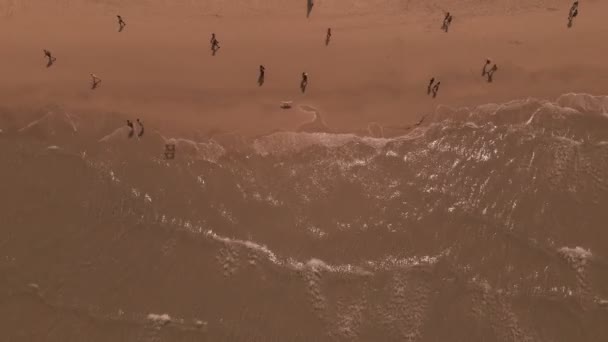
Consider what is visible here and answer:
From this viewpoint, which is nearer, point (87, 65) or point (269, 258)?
point (269, 258)

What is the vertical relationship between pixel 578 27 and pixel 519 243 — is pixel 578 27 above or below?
above

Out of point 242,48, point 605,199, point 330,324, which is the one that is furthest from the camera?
point 242,48

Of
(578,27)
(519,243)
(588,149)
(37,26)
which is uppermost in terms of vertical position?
(578,27)

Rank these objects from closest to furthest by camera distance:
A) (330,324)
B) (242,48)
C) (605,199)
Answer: (330,324) < (605,199) < (242,48)

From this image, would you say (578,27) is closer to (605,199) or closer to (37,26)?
(605,199)

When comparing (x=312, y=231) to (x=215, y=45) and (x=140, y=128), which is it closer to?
(x=140, y=128)

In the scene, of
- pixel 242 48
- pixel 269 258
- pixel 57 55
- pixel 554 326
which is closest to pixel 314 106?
pixel 242 48

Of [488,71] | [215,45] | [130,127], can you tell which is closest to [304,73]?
[215,45]
